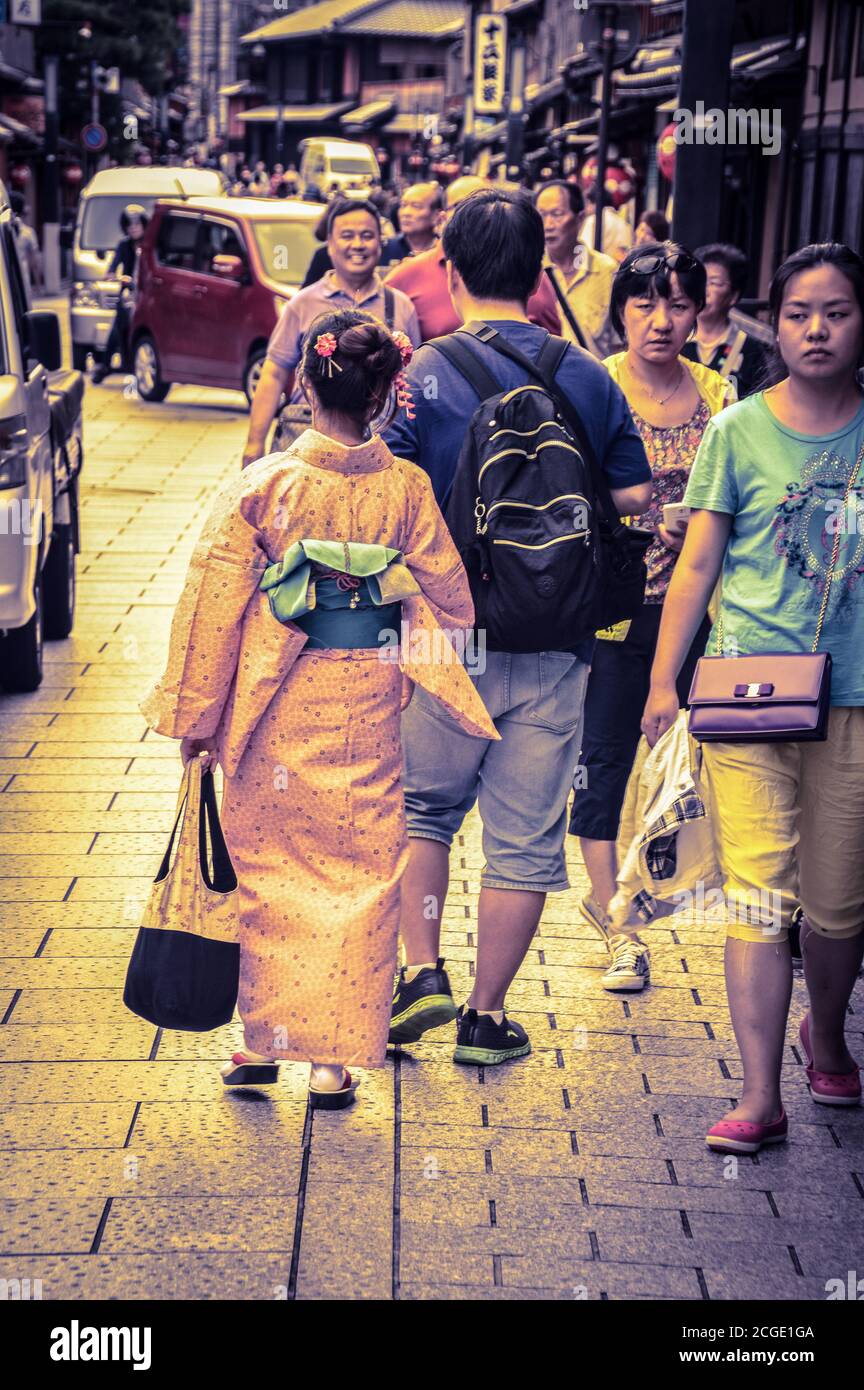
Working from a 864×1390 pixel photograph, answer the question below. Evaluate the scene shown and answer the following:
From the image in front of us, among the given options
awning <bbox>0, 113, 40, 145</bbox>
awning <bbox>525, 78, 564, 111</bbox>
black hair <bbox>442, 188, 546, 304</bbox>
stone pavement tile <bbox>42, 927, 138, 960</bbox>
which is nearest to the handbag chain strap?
black hair <bbox>442, 188, 546, 304</bbox>

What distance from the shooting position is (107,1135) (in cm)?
366

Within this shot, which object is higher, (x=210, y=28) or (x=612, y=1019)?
(x=210, y=28)

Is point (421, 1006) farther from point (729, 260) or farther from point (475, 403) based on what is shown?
point (729, 260)

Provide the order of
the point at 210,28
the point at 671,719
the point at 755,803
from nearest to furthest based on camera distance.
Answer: the point at 755,803 < the point at 671,719 < the point at 210,28

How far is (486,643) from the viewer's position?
154 inches

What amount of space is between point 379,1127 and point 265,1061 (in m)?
0.33

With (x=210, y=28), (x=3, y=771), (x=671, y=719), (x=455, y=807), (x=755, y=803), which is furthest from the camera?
(x=210, y=28)

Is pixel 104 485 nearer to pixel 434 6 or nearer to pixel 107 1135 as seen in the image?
pixel 107 1135

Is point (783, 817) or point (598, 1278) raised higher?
point (783, 817)

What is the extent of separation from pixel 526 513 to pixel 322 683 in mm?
553

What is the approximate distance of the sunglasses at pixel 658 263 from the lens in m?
4.62

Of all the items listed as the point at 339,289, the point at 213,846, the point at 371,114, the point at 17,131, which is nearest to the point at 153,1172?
the point at 213,846

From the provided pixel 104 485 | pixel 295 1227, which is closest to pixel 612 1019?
pixel 295 1227

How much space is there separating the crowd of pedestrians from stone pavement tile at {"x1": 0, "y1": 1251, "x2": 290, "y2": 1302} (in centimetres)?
68
